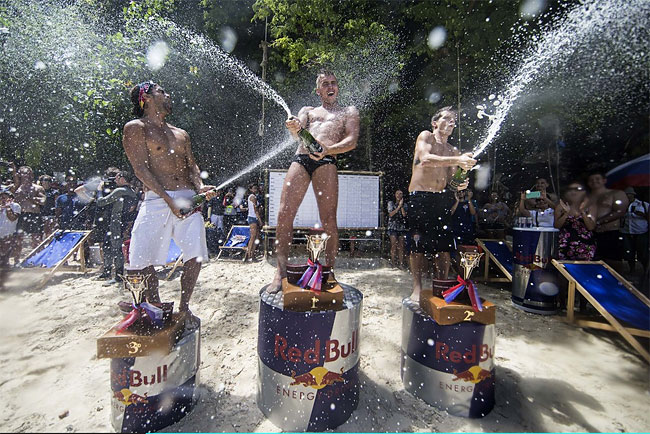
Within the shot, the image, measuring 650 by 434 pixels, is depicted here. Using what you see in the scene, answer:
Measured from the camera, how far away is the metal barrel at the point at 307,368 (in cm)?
206

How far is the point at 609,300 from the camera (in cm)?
372

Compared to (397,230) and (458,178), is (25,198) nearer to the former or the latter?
(397,230)

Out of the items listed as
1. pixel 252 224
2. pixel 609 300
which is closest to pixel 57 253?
pixel 252 224

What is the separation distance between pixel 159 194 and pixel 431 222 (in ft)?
8.32

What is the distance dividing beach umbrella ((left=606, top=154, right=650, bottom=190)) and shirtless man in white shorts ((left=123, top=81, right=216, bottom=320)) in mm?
6337

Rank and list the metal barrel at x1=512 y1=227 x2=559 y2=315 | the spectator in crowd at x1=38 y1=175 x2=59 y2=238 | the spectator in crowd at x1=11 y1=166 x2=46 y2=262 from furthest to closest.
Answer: the spectator in crowd at x1=38 y1=175 x2=59 y2=238 → the spectator in crowd at x1=11 y1=166 x2=46 y2=262 → the metal barrel at x1=512 y1=227 x2=559 y2=315

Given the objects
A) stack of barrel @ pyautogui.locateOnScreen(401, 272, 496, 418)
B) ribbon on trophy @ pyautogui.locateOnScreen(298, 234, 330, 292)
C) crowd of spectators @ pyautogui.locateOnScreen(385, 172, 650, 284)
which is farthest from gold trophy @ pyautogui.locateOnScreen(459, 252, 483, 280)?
crowd of spectators @ pyautogui.locateOnScreen(385, 172, 650, 284)

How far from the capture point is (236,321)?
3953 mm

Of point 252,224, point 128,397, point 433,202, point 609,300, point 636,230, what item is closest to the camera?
point 128,397

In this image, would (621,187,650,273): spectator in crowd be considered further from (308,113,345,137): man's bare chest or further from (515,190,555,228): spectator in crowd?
(308,113,345,137): man's bare chest

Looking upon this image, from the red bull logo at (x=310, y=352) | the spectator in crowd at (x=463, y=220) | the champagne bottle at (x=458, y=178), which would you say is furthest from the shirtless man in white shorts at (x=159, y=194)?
the spectator in crowd at (x=463, y=220)

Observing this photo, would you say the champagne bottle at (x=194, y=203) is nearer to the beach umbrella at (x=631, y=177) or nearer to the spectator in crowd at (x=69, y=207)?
the beach umbrella at (x=631, y=177)

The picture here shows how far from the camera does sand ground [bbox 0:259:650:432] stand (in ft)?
7.15

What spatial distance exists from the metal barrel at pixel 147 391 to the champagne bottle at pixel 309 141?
1.77 metres
